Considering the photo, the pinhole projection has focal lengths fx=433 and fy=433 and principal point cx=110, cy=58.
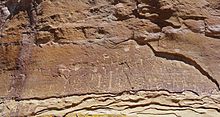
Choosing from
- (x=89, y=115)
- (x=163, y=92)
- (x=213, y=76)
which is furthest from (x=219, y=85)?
(x=89, y=115)

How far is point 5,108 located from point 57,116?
0.17 metres

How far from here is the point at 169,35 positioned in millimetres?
1289

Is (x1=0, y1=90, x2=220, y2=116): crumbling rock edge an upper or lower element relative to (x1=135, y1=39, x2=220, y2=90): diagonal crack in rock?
lower

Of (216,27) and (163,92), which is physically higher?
(216,27)

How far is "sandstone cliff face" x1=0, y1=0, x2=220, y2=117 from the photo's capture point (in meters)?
1.25

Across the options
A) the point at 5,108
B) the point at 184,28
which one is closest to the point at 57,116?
the point at 5,108

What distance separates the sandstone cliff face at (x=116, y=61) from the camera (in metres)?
1.25

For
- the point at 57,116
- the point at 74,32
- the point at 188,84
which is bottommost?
the point at 57,116

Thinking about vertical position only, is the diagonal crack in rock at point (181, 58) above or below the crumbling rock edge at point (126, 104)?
above

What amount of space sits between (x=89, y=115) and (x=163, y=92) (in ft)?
0.74

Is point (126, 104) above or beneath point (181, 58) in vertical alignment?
beneath

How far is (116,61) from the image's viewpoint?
1.30 m

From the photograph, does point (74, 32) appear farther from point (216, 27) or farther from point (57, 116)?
point (216, 27)

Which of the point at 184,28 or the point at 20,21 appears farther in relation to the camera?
the point at 20,21
